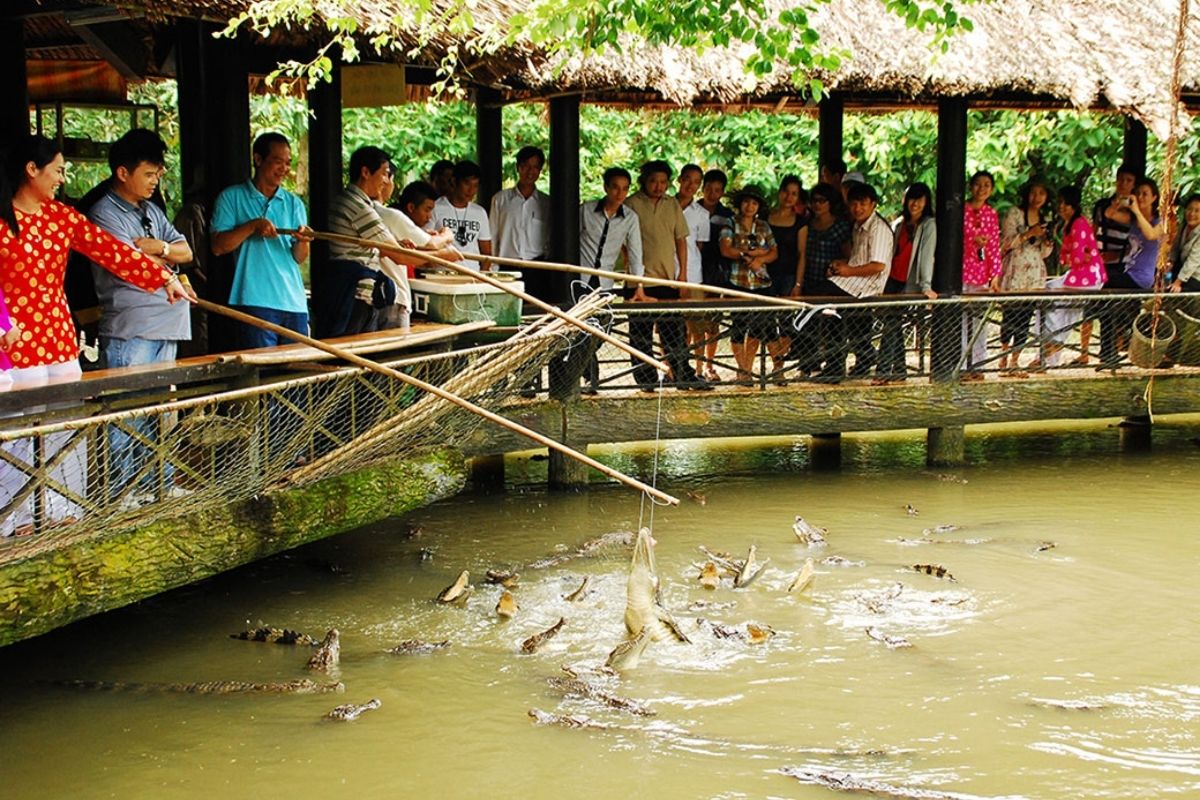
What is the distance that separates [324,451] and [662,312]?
288cm

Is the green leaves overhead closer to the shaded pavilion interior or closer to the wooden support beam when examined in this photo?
the shaded pavilion interior

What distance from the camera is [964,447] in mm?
10305

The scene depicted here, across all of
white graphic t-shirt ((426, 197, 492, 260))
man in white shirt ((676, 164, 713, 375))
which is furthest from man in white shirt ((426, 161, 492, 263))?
man in white shirt ((676, 164, 713, 375))

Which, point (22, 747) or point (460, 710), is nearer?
point (22, 747)

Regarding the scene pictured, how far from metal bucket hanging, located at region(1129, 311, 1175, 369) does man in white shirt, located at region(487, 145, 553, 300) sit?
384 cm

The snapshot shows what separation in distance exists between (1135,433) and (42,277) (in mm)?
8133

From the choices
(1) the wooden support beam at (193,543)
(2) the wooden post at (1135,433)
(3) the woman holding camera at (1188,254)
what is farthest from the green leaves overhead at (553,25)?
(2) the wooden post at (1135,433)

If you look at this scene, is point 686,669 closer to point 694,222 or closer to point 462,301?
point 462,301

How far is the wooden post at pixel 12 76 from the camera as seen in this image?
22.3 feet

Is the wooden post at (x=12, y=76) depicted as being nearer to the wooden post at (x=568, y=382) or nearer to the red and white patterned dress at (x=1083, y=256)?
the wooden post at (x=568, y=382)

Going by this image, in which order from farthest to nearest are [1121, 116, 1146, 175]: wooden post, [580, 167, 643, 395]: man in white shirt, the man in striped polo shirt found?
[1121, 116, 1146, 175]: wooden post, [580, 167, 643, 395]: man in white shirt, the man in striped polo shirt

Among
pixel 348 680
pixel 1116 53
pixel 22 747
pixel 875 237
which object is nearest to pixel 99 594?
pixel 22 747

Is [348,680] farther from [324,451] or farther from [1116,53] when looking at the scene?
[1116,53]

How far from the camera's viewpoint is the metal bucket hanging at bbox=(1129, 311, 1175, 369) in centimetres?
951
